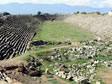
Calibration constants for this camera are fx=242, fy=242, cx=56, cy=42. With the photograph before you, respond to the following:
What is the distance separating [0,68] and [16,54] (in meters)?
8.88

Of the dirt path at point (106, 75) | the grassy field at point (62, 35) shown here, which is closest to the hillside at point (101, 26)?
the grassy field at point (62, 35)

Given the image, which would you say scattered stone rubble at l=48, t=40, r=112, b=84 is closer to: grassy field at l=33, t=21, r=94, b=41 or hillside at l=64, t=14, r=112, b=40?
grassy field at l=33, t=21, r=94, b=41

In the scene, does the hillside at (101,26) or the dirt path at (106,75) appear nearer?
the dirt path at (106,75)

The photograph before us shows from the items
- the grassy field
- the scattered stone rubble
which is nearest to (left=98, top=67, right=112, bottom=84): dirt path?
the scattered stone rubble

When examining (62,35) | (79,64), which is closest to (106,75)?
(79,64)

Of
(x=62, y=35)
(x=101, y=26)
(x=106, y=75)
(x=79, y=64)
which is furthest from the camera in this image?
(x=101, y=26)

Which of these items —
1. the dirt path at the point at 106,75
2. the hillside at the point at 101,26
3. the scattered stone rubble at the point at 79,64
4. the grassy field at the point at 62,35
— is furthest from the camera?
the hillside at the point at 101,26

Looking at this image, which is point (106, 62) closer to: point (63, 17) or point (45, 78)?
point (45, 78)

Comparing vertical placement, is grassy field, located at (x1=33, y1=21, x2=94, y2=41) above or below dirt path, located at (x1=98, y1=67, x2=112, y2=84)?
below

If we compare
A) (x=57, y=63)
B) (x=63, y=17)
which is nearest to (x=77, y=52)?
(x=57, y=63)

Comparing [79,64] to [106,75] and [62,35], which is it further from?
[62,35]

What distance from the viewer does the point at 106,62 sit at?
2709cm

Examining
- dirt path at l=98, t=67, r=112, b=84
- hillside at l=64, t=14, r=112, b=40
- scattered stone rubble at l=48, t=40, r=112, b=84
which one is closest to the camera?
dirt path at l=98, t=67, r=112, b=84

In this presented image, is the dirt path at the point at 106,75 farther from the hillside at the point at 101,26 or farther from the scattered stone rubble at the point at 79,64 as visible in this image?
the hillside at the point at 101,26
